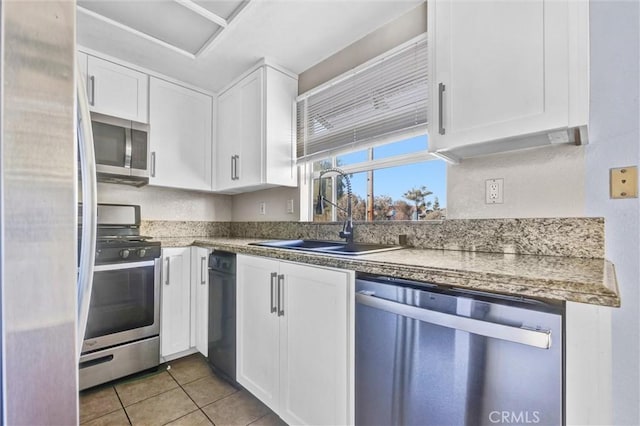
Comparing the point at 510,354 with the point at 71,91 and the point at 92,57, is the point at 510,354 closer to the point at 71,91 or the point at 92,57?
the point at 71,91

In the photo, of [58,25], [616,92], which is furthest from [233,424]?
[616,92]

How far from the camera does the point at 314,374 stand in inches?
50.3

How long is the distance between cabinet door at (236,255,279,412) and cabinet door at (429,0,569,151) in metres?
1.09

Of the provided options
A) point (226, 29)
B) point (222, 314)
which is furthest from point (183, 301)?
point (226, 29)

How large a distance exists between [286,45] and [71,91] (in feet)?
5.74

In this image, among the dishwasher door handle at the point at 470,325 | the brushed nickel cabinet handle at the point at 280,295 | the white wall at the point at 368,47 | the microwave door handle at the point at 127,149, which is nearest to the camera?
the dishwasher door handle at the point at 470,325

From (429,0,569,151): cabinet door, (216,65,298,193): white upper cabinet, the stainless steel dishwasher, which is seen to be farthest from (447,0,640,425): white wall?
(216,65,298,193): white upper cabinet

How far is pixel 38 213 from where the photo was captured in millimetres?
491

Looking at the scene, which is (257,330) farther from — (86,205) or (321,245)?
(86,205)

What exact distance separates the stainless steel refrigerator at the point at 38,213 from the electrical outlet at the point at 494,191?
150 cm

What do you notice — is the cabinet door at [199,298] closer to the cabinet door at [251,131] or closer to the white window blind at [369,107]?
the cabinet door at [251,131]

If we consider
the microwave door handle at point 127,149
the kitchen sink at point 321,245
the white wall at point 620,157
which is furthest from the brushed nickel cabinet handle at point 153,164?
the white wall at point 620,157

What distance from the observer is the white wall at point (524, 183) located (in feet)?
3.82

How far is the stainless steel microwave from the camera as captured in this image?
2.04 m
